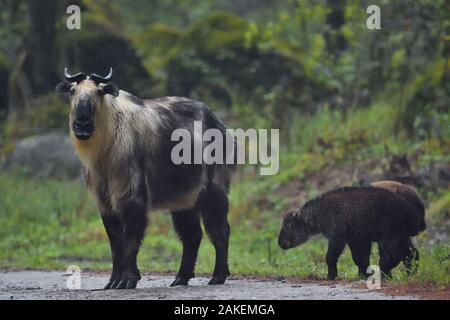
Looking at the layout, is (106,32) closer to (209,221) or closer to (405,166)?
(405,166)

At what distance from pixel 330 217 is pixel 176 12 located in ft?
74.3

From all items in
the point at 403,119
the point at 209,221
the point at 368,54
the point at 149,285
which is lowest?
the point at 149,285

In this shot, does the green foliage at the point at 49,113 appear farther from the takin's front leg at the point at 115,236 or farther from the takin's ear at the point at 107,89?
the takin's ear at the point at 107,89

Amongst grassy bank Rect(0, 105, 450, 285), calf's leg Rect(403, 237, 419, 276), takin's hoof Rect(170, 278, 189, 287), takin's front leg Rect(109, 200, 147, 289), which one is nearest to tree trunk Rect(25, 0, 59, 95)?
grassy bank Rect(0, 105, 450, 285)

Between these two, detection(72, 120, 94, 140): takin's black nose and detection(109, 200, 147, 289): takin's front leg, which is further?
detection(109, 200, 147, 289): takin's front leg

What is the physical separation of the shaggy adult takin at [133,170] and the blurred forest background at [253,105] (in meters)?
1.58

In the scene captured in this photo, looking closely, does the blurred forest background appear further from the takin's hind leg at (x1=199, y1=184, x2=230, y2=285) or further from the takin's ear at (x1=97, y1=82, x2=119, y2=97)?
the takin's ear at (x1=97, y1=82, x2=119, y2=97)

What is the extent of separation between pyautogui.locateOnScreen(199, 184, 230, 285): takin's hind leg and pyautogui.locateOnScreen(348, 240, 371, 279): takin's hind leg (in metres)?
1.54

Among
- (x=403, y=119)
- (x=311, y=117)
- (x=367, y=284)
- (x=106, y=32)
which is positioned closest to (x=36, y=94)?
(x=106, y=32)

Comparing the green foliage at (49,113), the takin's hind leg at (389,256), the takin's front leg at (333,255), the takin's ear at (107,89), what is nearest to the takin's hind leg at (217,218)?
the takin's front leg at (333,255)

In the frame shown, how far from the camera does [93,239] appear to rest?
16906mm

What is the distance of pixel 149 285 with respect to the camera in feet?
38.4

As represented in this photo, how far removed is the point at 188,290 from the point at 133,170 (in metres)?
1.41

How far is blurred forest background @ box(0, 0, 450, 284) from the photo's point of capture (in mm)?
16078
